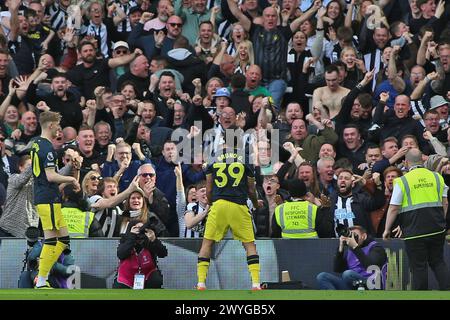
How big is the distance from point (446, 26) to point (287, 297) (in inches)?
339

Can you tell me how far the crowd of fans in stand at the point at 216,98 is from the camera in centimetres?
1805

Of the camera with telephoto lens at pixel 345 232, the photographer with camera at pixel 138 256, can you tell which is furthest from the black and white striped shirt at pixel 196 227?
the camera with telephoto lens at pixel 345 232

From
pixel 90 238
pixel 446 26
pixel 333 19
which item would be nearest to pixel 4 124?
pixel 90 238

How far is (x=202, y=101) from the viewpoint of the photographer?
66.9ft

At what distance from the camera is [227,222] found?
15.7 m

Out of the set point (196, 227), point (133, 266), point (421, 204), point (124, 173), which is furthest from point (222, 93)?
point (421, 204)

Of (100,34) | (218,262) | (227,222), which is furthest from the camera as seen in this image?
(100,34)

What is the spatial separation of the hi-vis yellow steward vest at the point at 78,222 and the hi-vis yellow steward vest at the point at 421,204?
4313 millimetres

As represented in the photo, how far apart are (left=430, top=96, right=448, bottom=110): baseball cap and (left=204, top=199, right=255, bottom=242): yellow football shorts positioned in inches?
201

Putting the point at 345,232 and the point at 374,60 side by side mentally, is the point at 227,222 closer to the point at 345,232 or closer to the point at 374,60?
the point at 345,232

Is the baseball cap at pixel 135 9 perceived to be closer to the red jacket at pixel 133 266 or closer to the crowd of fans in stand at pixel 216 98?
the crowd of fans in stand at pixel 216 98

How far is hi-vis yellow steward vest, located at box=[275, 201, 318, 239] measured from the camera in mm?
16641

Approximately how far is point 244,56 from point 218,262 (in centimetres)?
513
